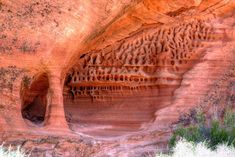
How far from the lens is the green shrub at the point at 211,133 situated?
717 cm

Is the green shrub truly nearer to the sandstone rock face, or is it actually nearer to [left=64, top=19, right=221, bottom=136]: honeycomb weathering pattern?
the sandstone rock face

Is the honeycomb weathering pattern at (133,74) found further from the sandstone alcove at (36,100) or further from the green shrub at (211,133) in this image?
the green shrub at (211,133)

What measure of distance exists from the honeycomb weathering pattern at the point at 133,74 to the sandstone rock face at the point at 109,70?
0.04ft

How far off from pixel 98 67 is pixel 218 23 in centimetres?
174

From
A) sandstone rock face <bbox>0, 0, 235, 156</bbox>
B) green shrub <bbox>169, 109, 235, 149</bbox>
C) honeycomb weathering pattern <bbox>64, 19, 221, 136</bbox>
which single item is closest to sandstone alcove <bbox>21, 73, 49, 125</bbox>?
sandstone rock face <bbox>0, 0, 235, 156</bbox>

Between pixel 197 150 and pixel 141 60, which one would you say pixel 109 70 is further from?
pixel 197 150

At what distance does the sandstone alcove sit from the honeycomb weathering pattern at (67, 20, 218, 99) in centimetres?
71

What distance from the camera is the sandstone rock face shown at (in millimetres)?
7059

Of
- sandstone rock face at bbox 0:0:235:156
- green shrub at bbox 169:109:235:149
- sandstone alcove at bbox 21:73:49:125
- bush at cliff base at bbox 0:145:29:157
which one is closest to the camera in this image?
bush at cliff base at bbox 0:145:29:157

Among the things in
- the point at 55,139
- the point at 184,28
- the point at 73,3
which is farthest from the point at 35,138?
the point at 184,28

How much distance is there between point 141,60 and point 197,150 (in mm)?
2238

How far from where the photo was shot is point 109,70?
8.55m

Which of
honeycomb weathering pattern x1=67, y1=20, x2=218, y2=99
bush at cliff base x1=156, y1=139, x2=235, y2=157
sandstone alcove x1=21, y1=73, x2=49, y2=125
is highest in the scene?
honeycomb weathering pattern x1=67, y1=20, x2=218, y2=99

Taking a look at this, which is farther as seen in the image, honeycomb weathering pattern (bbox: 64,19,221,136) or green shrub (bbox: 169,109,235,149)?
honeycomb weathering pattern (bbox: 64,19,221,136)
